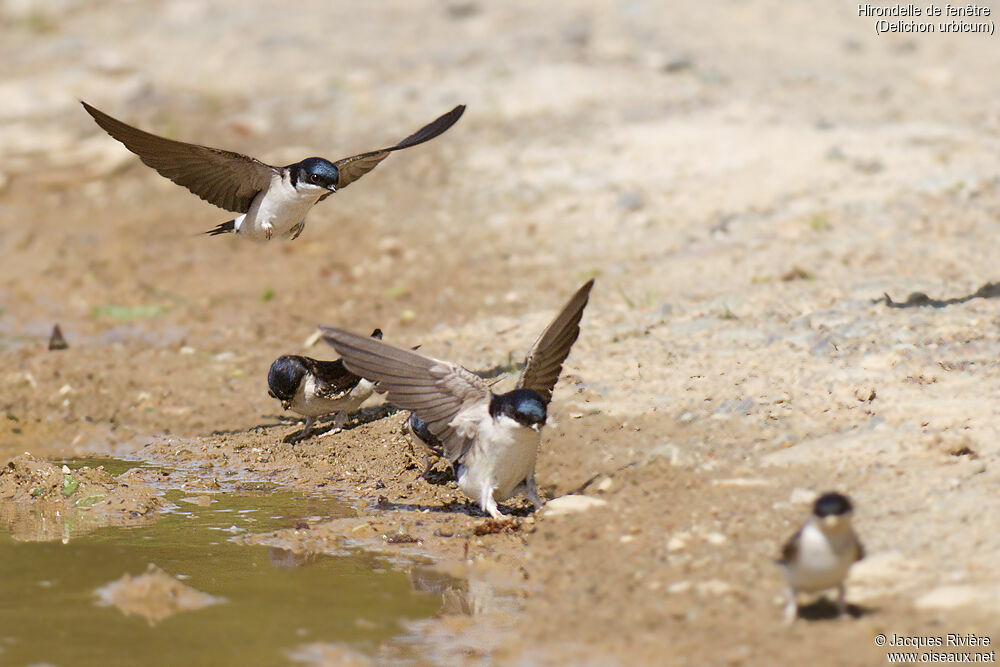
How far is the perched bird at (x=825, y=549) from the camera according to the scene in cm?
385

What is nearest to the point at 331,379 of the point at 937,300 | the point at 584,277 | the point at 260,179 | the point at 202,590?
the point at 260,179

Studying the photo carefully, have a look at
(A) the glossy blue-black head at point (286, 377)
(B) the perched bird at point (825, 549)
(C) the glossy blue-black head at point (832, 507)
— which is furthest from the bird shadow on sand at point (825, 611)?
(A) the glossy blue-black head at point (286, 377)

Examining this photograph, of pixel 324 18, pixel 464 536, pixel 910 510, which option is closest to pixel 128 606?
pixel 464 536

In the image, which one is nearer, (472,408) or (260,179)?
(472,408)

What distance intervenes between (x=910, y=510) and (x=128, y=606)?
2.88m

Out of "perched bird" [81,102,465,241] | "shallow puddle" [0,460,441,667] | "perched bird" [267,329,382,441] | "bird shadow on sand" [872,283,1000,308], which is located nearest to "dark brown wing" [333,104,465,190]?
"perched bird" [81,102,465,241]

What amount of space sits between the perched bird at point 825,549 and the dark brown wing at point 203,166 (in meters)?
3.44

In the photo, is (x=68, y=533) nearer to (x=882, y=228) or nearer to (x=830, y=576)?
(x=830, y=576)

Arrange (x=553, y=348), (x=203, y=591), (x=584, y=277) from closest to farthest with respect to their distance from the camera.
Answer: (x=203, y=591), (x=553, y=348), (x=584, y=277)

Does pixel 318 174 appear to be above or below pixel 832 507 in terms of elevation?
above

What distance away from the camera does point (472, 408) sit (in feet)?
17.8

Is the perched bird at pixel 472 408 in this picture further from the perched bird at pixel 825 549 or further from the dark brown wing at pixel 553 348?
the perched bird at pixel 825 549

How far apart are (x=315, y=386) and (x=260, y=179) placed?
1.15 metres

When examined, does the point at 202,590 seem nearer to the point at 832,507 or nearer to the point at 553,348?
the point at 553,348
